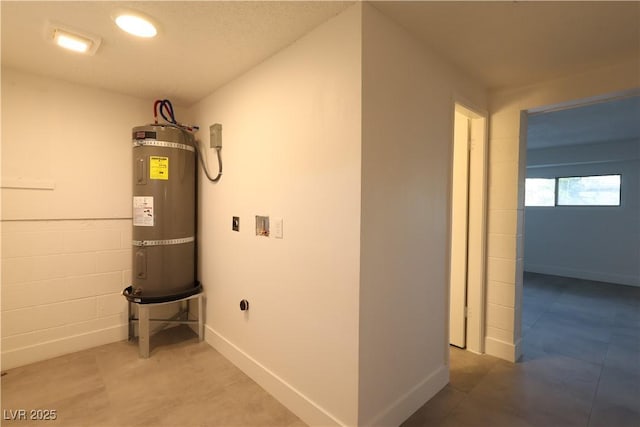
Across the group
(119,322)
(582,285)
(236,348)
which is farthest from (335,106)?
(582,285)

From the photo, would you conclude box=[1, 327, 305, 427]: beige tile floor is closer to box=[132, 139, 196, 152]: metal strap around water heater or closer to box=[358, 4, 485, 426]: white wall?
box=[358, 4, 485, 426]: white wall

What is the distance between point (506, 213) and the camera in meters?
2.41

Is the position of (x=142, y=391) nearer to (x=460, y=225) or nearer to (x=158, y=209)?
(x=158, y=209)

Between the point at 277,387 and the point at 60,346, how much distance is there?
1.95 metres

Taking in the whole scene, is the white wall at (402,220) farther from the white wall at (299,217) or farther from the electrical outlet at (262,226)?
the electrical outlet at (262,226)

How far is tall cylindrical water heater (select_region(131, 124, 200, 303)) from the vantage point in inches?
95.6


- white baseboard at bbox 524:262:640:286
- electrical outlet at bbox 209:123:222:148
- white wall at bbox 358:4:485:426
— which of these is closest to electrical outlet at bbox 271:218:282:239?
white wall at bbox 358:4:485:426

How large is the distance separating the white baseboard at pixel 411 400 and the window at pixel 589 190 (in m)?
5.14

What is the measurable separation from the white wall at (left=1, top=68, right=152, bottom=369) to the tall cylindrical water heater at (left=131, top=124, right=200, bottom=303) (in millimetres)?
412

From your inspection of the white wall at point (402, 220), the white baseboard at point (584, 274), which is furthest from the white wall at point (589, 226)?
the white wall at point (402, 220)

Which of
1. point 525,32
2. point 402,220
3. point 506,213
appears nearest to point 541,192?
point 506,213

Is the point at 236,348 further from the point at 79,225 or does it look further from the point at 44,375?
the point at 79,225

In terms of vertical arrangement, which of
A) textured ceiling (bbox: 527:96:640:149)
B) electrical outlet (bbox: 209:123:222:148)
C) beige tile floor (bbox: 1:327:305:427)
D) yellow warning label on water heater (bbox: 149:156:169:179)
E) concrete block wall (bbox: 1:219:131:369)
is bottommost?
beige tile floor (bbox: 1:327:305:427)

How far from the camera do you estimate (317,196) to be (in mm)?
1667
